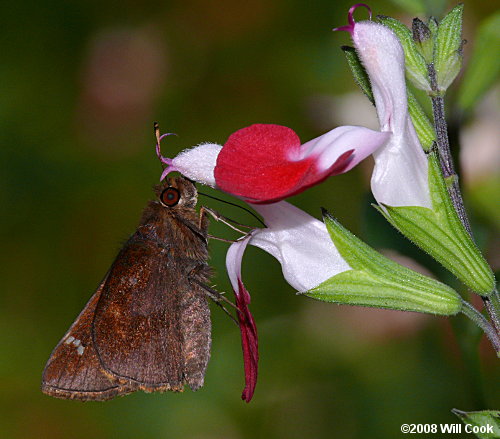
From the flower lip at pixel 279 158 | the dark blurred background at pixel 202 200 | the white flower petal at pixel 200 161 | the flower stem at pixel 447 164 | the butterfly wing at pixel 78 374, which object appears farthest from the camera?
the dark blurred background at pixel 202 200

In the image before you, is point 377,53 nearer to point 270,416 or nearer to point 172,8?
point 270,416

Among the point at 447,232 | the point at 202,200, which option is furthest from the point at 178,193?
the point at 202,200

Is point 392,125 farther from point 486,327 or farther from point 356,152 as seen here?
point 486,327

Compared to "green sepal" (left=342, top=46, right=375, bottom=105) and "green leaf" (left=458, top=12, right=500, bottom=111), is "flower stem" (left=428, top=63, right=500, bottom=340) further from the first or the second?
"green leaf" (left=458, top=12, right=500, bottom=111)

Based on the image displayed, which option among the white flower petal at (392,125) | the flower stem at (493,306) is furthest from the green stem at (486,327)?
the white flower petal at (392,125)

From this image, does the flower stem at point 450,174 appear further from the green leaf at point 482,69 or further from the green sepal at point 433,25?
the green leaf at point 482,69

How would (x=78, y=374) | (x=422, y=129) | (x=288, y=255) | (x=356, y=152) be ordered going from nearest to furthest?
(x=356, y=152) < (x=422, y=129) < (x=288, y=255) < (x=78, y=374)

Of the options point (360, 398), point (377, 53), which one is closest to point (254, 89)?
point (360, 398)

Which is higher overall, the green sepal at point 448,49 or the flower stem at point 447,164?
the green sepal at point 448,49
